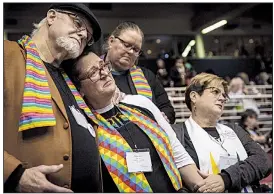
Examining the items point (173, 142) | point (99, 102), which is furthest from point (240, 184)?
point (99, 102)

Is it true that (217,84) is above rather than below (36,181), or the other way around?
above

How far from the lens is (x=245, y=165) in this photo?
64.2 inches

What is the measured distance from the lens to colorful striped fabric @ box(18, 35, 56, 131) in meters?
1.12

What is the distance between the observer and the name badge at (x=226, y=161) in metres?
1.61

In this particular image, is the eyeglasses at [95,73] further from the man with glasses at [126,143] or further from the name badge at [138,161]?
the name badge at [138,161]

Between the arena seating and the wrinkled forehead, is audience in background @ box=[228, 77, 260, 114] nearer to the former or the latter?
the arena seating

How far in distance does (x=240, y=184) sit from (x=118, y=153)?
600 millimetres

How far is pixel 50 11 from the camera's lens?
55.6 inches

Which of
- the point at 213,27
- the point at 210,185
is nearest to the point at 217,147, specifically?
the point at 210,185

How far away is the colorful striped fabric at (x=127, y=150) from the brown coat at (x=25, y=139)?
8.5 inches

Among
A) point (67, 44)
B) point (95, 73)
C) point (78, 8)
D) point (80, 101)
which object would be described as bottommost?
point (80, 101)

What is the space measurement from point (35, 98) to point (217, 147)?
0.91 meters

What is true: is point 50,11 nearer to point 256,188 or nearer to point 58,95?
point 58,95

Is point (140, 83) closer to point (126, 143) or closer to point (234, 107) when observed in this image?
point (126, 143)
